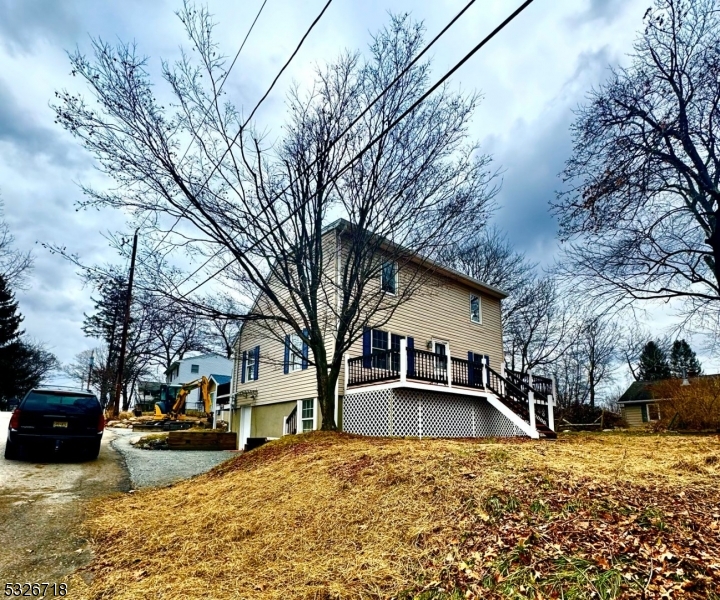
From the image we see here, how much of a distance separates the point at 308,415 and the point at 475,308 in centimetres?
856

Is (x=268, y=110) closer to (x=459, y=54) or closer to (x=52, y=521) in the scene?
(x=459, y=54)

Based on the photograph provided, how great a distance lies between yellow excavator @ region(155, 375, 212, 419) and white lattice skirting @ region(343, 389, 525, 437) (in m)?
15.0

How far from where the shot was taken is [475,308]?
742 inches

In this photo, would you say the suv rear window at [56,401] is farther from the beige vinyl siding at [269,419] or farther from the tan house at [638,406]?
the tan house at [638,406]

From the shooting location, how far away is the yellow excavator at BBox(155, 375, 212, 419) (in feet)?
83.6

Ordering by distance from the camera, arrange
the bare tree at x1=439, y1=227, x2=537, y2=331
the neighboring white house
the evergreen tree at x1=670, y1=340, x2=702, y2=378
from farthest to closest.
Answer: the neighboring white house, the evergreen tree at x1=670, y1=340, x2=702, y2=378, the bare tree at x1=439, y1=227, x2=537, y2=331

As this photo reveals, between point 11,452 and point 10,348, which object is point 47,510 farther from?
point 10,348

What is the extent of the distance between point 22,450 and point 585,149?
15.1 meters

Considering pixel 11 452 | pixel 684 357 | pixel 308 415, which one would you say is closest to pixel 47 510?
pixel 11 452

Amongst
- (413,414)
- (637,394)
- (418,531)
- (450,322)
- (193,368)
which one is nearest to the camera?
(418,531)

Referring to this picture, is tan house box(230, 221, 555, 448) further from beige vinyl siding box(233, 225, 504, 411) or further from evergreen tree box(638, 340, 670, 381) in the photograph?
evergreen tree box(638, 340, 670, 381)

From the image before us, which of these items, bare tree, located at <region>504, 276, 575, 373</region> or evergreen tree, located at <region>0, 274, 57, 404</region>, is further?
evergreen tree, located at <region>0, 274, 57, 404</region>

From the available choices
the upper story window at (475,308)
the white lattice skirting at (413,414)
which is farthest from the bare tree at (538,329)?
the white lattice skirting at (413,414)

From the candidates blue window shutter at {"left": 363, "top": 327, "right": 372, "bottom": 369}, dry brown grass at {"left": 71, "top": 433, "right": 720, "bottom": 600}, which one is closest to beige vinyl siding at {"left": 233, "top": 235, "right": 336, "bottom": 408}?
blue window shutter at {"left": 363, "top": 327, "right": 372, "bottom": 369}
